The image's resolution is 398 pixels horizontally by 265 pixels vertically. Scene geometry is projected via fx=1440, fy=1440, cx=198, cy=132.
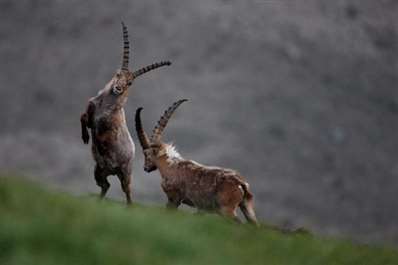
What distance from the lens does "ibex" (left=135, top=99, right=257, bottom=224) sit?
17.8 meters

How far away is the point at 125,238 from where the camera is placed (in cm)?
1220

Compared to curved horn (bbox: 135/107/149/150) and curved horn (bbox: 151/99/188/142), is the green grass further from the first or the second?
curved horn (bbox: 135/107/149/150)

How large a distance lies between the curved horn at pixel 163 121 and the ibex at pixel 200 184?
13mm

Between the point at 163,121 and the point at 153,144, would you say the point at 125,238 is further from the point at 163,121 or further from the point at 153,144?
the point at 153,144

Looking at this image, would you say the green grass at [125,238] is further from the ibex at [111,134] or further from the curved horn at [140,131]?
the curved horn at [140,131]

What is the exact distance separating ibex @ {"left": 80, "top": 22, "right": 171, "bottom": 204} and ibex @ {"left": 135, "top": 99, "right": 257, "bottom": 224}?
33 cm

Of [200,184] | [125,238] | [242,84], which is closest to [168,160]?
[200,184]

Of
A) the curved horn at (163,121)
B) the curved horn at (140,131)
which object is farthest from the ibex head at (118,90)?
the curved horn at (163,121)

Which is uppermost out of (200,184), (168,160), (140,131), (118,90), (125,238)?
(118,90)

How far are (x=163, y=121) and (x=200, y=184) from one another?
142 cm

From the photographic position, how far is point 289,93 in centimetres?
7894

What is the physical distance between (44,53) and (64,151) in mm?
11857

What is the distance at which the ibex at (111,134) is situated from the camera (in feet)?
62.6

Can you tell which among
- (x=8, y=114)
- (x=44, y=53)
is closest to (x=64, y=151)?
(x=8, y=114)
